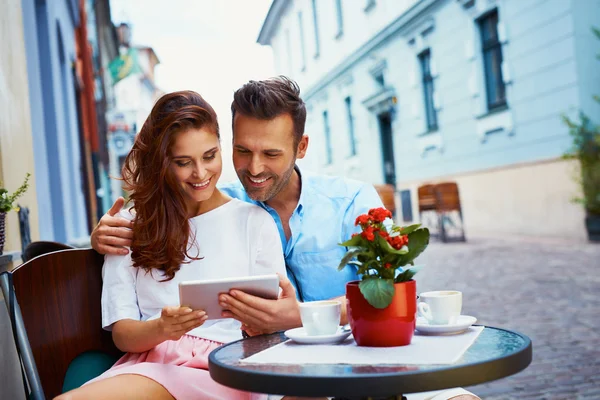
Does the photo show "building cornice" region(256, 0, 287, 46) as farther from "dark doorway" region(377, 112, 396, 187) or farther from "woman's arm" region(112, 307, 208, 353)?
"woman's arm" region(112, 307, 208, 353)

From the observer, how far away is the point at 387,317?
5.40ft

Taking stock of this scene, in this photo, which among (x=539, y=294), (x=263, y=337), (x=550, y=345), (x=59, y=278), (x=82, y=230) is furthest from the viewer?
(x=82, y=230)

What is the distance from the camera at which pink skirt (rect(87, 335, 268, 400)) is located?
193 cm

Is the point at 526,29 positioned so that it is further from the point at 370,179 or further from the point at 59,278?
the point at 59,278

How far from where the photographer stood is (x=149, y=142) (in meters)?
2.32

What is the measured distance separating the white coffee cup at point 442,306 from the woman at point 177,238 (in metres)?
0.61

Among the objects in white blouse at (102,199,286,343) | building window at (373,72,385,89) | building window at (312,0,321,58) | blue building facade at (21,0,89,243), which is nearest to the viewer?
white blouse at (102,199,286,343)

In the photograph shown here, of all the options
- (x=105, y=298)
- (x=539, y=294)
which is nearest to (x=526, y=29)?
(x=539, y=294)

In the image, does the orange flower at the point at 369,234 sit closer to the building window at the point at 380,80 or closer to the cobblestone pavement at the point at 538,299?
the cobblestone pavement at the point at 538,299

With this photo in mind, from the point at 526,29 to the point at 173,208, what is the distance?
Answer: 1118 cm

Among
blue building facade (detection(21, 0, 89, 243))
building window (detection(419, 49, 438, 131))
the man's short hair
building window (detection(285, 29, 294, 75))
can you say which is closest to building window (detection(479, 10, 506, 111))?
building window (detection(419, 49, 438, 131))

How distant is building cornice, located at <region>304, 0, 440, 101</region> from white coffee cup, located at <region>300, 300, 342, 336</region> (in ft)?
48.1

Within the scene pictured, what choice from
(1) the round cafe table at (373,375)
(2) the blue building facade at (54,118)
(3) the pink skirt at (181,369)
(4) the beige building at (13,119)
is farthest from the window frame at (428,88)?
(1) the round cafe table at (373,375)

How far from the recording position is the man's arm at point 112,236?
2240 millimetres
